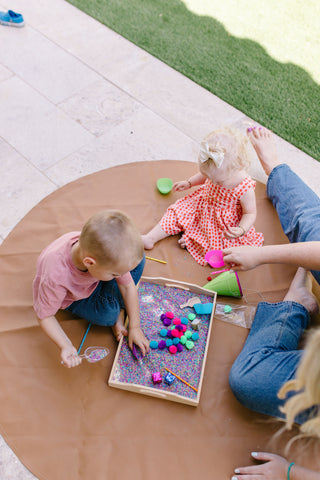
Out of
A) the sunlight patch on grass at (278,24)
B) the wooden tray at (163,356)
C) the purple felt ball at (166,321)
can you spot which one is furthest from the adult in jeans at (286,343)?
the sunlight patch on grass at (278,24)

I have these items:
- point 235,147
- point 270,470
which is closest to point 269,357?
point 270,470

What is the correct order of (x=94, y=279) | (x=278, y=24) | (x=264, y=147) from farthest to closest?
(x=278, y=24) < (x=264, y=147) < (x=94, y=279)

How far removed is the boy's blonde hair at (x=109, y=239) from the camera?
87cm

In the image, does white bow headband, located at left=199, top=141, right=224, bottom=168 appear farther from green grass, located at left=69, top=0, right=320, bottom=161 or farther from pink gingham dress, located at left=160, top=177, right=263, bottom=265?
green grass, located at left=69, top=0, right=320, bottom=161

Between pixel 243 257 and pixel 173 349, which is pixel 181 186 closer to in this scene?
pixel 243 257

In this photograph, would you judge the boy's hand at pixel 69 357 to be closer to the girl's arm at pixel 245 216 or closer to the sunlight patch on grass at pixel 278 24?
the girl's arm at pixel 245 216

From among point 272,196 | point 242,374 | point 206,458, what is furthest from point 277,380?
point 272,196

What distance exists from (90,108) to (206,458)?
55.9 inches

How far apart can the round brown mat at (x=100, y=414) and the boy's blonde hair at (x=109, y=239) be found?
0.39 m

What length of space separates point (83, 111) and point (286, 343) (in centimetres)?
127

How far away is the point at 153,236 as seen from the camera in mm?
1364

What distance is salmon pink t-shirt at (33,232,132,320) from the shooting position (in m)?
0.96

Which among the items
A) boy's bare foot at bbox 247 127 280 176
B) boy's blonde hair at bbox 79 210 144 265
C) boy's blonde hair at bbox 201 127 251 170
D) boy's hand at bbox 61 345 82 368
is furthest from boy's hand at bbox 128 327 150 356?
boy's bare foot at bbox 247 127 280 176

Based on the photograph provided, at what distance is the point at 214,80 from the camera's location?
194cm
